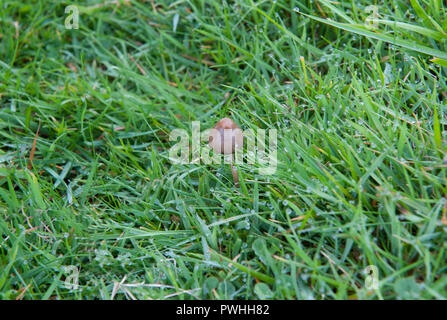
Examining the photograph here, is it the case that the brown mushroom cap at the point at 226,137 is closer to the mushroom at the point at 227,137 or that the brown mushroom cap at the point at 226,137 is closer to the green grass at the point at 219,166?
the mushroom at the point at 227,137

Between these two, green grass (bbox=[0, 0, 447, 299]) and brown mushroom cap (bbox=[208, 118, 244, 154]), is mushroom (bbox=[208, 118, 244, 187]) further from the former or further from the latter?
green grass (bbox=[0, 0, 447, 299])

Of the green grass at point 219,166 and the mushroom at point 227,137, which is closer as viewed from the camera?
the green grass at point 219,166

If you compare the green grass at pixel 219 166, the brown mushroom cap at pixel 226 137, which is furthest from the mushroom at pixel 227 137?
the green grass at pixel 219 166

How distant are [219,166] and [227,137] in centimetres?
25

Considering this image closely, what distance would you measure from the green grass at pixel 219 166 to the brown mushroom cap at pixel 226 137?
0.16 m

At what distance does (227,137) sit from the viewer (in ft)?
6.97

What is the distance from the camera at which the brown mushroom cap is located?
2129 millimetres

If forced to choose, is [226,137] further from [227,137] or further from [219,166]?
[219,166]

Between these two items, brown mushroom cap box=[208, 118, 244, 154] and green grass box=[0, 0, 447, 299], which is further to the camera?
brown mushroom cap box=[208, 118, 244, 154]

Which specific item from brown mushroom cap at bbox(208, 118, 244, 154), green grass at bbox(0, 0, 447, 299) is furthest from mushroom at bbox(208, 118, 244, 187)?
green grass at bbox(0, 0, 447, 299)

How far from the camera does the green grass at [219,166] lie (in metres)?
1.87

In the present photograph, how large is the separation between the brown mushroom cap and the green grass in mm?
161

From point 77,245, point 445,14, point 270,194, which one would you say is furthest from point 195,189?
point 445,14

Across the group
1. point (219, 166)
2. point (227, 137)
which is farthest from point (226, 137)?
point (219, 166)
